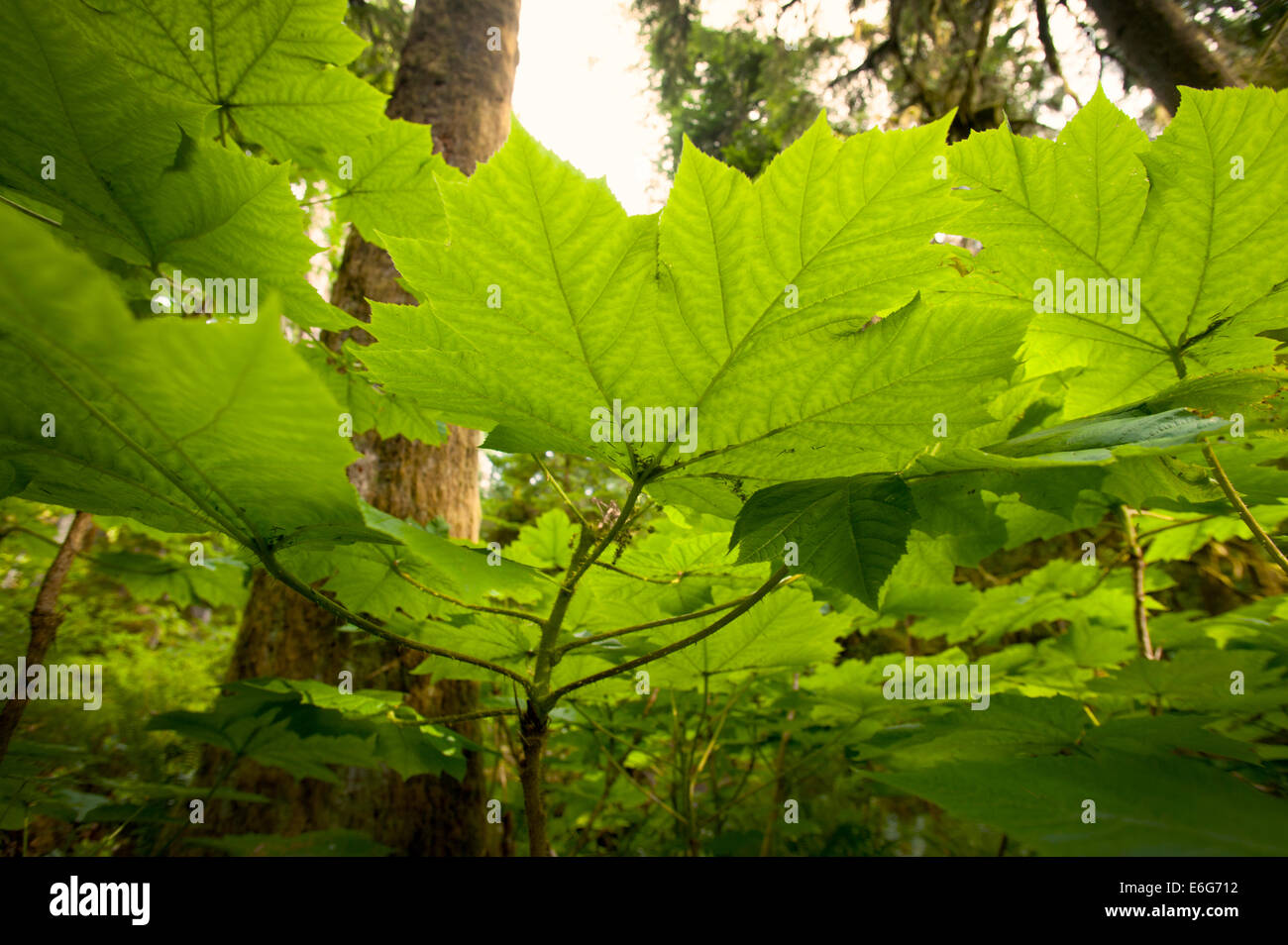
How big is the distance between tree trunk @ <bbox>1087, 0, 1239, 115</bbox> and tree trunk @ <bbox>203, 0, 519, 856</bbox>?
9.77ft

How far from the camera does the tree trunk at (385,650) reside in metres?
1.63

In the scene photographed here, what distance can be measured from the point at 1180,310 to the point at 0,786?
1.94m

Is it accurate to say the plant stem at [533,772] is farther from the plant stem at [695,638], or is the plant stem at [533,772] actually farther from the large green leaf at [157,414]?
the large green leaf at [157,414]

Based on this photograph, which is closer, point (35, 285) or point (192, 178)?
point (35, 285)

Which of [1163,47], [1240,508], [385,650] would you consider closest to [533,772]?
[1240,508]

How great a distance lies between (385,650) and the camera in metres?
1.73

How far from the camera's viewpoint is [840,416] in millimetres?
607

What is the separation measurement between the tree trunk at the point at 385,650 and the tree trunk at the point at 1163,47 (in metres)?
2.98

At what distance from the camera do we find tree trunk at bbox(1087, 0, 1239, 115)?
2.44 meters

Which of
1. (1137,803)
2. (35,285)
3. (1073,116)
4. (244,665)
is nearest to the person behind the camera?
(35,285)

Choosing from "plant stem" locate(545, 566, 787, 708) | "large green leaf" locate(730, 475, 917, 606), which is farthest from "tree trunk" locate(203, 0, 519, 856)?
"large green leaf" locate(730, 475, 917, 606)

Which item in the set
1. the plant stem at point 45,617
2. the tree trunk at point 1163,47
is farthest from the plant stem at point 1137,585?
the tree trunk at point 1163,47
